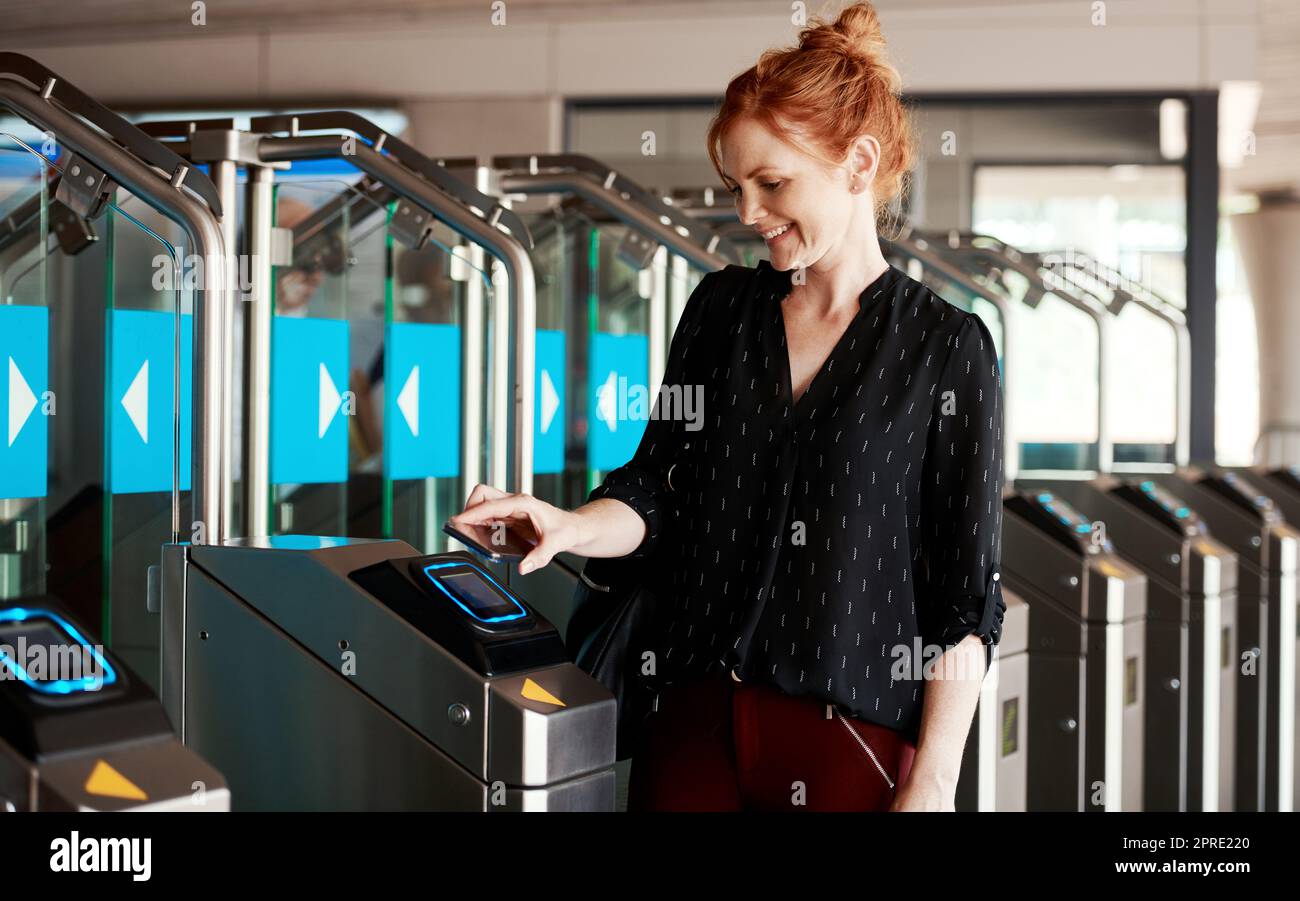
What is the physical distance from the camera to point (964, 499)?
1.47 meters

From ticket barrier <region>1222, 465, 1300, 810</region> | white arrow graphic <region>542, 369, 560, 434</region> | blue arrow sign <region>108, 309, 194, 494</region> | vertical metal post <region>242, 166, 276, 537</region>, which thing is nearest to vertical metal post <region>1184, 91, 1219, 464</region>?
ticket barrier <region>1222, 465, 1300, 810</region>

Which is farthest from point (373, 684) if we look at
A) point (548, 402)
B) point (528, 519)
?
point (548, 402)

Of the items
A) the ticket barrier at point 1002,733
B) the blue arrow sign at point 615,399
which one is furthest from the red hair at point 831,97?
the blue arrow sign at point 615,399

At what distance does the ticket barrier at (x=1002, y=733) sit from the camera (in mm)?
2564

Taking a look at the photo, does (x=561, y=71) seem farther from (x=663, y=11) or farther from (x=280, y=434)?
(x=280, y=434)

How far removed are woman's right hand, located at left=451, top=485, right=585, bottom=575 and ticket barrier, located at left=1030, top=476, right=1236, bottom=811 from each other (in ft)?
7.38

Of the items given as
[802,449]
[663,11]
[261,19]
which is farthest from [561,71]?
[802,449]

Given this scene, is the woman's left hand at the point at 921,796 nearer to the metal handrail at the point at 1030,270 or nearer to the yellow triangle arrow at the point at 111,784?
the yellow triangle arrow at the point at 111,784

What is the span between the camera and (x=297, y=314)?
10.00ft

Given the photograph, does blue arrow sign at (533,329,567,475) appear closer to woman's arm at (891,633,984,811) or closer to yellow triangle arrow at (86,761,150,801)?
woman's arm at (891,633,984,811)

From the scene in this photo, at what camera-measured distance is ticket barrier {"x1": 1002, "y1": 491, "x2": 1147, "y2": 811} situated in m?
3.01

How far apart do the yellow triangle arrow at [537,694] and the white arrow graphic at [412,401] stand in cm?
172
